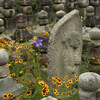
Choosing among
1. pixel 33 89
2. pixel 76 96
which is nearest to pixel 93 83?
pixel 76 96

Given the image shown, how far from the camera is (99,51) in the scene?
3.87 meters

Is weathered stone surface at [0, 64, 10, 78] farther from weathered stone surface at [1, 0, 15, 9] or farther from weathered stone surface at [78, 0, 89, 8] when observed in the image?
weathered stone surface at [78, 0, 89, 8]

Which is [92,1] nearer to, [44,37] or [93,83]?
[44,37]

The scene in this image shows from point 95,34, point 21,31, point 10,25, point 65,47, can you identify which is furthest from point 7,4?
point 65,47

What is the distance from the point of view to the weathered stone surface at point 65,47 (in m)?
2.86

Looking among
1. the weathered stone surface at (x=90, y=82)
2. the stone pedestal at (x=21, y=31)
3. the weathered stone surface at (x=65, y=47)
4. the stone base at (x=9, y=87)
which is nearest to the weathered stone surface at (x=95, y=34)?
the weathered stone surface at (x=65, y=47)

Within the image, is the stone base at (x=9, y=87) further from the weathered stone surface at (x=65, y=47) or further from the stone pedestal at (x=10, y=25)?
the stone pedestal at (x=10, y=25)

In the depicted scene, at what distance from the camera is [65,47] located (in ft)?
9.88

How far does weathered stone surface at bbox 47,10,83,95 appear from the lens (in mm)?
2857

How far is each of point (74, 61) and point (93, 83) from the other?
90 centimetres

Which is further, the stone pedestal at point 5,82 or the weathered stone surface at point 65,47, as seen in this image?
the weathered stone surface at point 65,47

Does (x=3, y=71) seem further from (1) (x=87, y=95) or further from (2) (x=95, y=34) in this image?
(2) (x=95, y=34)

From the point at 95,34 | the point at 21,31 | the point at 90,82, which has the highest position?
the point at 95,34

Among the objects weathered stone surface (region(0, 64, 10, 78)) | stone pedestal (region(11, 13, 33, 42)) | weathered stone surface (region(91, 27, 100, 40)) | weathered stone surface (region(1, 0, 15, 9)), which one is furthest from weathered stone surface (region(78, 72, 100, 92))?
weathered stone surface (region(1, 0, 15, 9))
